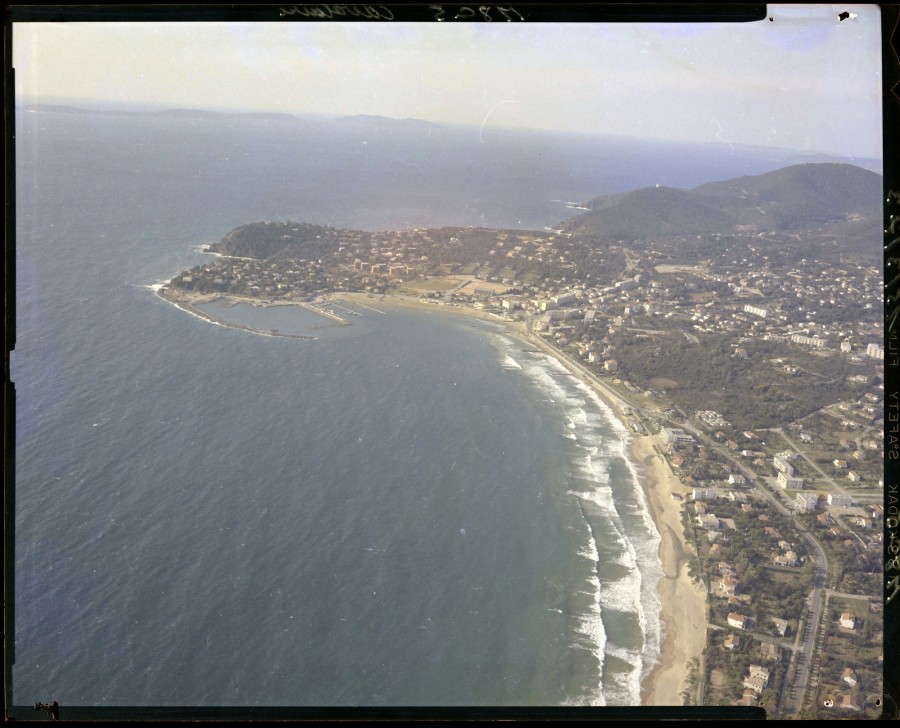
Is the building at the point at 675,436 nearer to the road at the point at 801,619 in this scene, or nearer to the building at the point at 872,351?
the road at the point at 801,619

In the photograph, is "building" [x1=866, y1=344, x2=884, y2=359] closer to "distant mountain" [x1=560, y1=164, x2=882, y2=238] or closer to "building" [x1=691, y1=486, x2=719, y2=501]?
"building" [x1=691, y1=486, x2=719, y2=501]

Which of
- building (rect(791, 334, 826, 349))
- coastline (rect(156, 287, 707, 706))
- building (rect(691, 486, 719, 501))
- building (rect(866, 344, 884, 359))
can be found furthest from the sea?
building (rect(866, 344, 884, 359))

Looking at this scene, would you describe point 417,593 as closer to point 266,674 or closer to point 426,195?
point 266,674

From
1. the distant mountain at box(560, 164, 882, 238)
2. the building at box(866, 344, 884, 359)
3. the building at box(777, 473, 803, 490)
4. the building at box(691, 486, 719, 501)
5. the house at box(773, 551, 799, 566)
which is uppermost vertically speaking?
the distant mountain at box(560, 164, 882, 238)

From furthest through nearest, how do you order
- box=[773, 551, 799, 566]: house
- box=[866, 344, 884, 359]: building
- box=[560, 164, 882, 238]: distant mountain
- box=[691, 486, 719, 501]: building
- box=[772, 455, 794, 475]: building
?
1. box=[560, 164, 882, 238]: distant mountain
2. box=[691, 486, 719, 501]: building
3. box=[772, 455, 794, 475]: building
4. box=[773, 551, 799, 566]: house
5. box=[866, 344, 884, 359]: building

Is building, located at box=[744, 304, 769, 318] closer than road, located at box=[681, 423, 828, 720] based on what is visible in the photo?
No

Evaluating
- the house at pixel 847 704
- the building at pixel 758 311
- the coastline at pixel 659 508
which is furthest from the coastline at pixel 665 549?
the building at pixel 758 311
